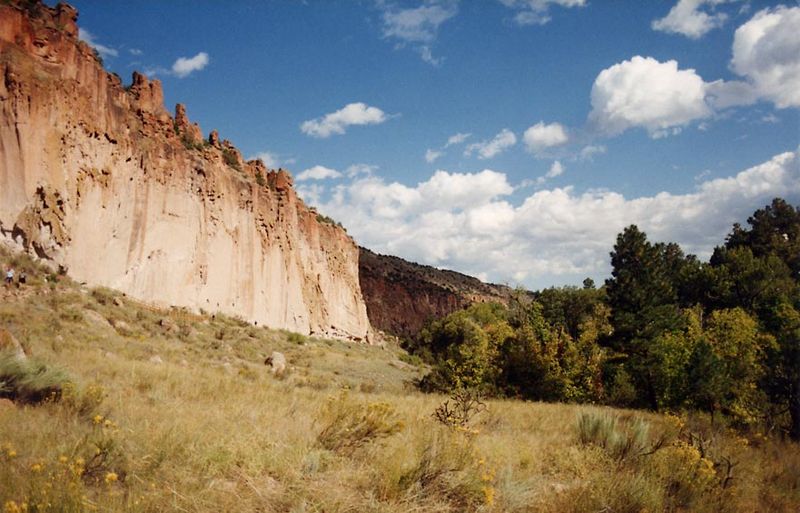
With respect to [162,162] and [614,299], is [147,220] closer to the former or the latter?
[162,162]

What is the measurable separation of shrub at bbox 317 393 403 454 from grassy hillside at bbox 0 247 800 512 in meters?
0.02

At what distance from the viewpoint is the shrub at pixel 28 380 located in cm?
545

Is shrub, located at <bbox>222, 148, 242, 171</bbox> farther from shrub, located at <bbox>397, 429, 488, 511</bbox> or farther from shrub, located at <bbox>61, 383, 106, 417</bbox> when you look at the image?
shrub, located at <bbox>397, 429, 488, 511</bbox>

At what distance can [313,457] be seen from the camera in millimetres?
4367

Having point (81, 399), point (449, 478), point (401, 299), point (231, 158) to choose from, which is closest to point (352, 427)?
point (449, 478)

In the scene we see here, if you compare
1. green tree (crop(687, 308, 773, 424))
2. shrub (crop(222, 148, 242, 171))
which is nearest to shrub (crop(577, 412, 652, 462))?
green tree (crop(687, 308, 773, 424))

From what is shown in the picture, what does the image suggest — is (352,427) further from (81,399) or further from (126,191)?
(126,191)

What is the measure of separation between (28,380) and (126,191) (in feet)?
70.1

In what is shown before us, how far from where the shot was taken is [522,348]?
19.4 meters

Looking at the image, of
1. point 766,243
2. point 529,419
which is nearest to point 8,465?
point 529,419

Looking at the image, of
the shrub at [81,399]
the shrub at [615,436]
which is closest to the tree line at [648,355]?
the shrub at [615,436]

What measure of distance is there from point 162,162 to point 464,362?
21.2m

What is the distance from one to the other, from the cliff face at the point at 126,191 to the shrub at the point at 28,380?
1675 cm

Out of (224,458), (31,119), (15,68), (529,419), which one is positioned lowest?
(529,419)
